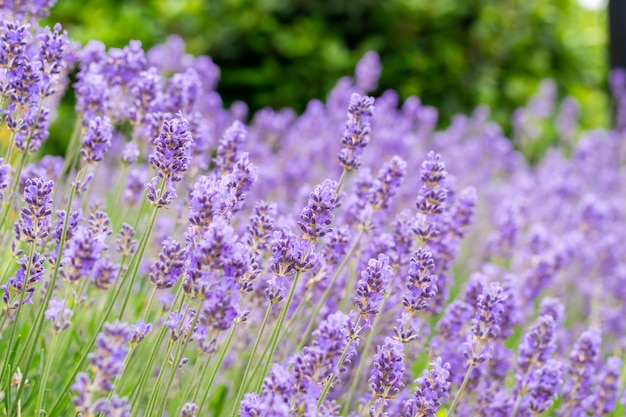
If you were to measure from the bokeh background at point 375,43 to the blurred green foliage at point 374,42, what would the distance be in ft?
0.03

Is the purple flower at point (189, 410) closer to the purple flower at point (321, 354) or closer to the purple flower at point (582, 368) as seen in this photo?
the purple flower at point (321, 354)

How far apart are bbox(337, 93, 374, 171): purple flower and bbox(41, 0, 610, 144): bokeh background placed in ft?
16.8

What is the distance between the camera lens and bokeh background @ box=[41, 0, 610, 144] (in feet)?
25.5

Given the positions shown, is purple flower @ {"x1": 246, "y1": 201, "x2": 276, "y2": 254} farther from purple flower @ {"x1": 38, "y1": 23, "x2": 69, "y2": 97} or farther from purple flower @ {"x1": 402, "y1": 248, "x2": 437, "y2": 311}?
purple flower @ {"x1": 38, "y1": 23, "x2": 69, "y2": 97}

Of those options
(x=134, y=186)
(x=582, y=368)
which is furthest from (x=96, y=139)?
(x=582, y=368)

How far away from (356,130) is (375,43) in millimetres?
6047

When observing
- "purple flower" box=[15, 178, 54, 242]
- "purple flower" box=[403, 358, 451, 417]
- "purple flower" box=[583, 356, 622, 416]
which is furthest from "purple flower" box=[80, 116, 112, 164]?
"purple flower" box=[583, 356, 622, 416]

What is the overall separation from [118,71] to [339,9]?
5.90 meters

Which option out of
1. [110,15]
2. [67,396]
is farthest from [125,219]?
[110,15]

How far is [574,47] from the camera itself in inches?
369

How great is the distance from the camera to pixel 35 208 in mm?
1928

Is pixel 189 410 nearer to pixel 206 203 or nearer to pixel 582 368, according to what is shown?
pixel 206 203

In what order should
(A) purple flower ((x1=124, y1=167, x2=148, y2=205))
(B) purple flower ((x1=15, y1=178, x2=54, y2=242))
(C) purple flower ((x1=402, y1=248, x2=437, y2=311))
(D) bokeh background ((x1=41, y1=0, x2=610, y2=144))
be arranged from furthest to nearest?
(D) bokeh background ((x1=41, y1=0, x2=610, y2=144)), (A) purple flower ((x1=124, y1=167, x2=148, y2=205)), (C) purple flower ((x1=402, y1=248, x2=437, y2=311)), (B) purple flower ((x1=15, y1=178, x2=54, y2=242))

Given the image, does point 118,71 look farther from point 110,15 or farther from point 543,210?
point 110,15
